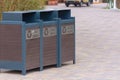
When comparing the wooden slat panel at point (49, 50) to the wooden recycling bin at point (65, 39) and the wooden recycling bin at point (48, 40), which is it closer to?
the wooden recycling bin at point (48, 40)

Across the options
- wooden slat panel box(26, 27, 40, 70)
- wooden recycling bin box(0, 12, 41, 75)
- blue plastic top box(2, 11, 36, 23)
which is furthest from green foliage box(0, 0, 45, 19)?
wooden slat panel box(26, 27, 40, 70)

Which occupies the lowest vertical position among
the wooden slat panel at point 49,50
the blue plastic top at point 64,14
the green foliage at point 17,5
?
the wooden slat panel at point 49,50

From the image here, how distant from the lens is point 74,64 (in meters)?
12.0

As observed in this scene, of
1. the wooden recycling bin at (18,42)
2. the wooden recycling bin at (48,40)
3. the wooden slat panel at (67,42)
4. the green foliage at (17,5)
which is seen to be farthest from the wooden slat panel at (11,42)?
the green foliage at (17,5)

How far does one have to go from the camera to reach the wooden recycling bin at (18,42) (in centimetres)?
1009

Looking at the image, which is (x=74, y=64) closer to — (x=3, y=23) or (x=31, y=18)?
(x=31, y=18)

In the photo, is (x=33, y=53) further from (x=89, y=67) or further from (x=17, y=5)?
(x=17, y=5)

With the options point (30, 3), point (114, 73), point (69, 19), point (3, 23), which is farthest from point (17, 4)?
point (114, 73)

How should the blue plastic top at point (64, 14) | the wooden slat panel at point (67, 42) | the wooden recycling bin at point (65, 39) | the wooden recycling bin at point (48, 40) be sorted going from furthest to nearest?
the blue plastic top at point (64, 14) → the wooden slat panel at point (67, 42) → the wooden recycling bin at point (65, 39) → the wooden recycling bin at point (48, 40)

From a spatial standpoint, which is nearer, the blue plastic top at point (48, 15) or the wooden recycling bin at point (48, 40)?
the wooden recycling bin at point (48, 40)

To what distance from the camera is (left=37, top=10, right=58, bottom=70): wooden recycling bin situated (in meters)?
10.7

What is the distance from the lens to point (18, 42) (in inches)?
399

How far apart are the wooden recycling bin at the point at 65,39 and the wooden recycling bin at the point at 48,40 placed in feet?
0.48

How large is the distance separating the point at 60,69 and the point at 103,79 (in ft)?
4.80
